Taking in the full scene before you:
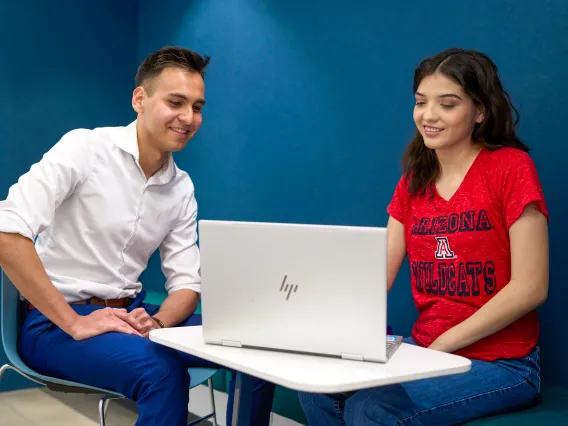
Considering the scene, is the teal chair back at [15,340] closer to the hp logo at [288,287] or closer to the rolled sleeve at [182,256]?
the rolled sleeve at [182,256]

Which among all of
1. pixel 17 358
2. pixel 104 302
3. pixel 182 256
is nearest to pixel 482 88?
pixel 182 256

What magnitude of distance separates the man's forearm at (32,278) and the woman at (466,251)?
0.76 metres

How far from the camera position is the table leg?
174 cm

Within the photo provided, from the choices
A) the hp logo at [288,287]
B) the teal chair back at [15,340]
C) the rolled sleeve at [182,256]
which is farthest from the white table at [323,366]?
the rolled sleeve at [182,256]

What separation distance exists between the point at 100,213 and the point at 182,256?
37 centimetres

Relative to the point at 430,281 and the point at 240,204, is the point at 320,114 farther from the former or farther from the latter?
the point at 430,281

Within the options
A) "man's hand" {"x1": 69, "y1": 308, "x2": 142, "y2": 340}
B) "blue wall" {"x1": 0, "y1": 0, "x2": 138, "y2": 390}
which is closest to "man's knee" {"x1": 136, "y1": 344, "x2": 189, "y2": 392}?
"man's hand" {"x1": 69, "y1": 308, "x2": 142, "y2": 340}

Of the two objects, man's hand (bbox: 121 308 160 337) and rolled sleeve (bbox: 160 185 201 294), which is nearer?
man's hand (bbox: 121 308 160 337)

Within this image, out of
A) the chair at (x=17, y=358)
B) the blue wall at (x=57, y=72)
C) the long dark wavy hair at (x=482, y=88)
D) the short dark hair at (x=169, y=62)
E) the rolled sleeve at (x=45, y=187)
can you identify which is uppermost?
the blue wall at (x=57, y=72)

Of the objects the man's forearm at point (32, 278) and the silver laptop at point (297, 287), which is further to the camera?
the man's forearm at point (32, 278)

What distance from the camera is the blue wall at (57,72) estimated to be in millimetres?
4203

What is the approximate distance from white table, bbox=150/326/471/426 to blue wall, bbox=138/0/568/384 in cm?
109

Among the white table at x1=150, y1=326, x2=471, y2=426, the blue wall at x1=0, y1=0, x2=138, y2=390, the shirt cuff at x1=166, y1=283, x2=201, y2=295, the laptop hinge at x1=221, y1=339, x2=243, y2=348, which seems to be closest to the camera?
the white table at x1=150, y1=326, x2=471, y2=426

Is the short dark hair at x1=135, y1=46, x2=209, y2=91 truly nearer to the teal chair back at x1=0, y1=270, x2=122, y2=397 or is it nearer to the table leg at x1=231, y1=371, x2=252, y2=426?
the teal chair back at x1=0, y1=270, x2=122, y2=397
